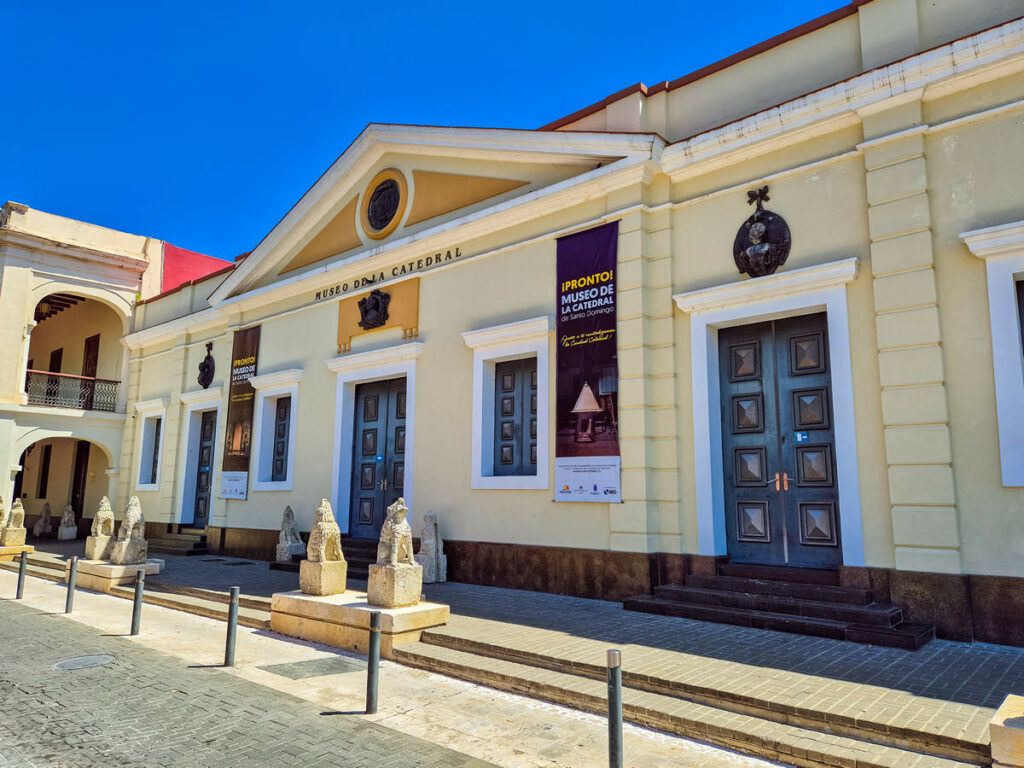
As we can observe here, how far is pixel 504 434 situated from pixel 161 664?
5843mm

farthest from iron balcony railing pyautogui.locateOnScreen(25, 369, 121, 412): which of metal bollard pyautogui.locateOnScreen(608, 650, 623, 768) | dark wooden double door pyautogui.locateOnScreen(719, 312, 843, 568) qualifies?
metal bollard pyautogui.locateOnScreen(608, 650, 623, 768)

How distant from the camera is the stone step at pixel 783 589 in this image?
7.23 m

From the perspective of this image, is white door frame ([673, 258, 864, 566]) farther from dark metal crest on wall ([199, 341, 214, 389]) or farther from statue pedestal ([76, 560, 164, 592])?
dark metal crest on wall ([199, 341, 214, 389])

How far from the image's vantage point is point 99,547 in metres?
12.3

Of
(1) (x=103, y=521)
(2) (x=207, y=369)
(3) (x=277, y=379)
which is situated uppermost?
(2) (x=207, y=369)

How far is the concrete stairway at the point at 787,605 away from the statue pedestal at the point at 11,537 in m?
14.8

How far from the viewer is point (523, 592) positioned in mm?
9992

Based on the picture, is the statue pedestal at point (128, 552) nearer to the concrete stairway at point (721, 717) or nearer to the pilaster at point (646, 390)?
the concrete stairway at point (721, 717)

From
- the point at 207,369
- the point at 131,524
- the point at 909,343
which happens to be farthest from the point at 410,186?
the point at 909,343

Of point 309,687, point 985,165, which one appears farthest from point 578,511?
point 985,165

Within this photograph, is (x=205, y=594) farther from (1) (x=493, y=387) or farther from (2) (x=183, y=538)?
(2) (x=183, y=538)

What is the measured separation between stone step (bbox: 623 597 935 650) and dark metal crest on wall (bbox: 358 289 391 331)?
7180 mm

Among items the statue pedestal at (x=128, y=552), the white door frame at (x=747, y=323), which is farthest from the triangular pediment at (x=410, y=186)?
the statue pedestal at (x=128, y=552)

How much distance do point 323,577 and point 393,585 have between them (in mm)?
1218
